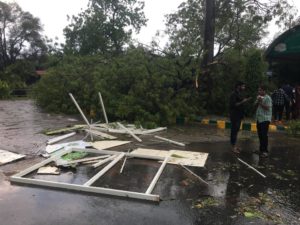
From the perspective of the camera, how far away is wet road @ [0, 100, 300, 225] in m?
4.49

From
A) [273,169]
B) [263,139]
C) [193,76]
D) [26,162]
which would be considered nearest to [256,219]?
[273,169]

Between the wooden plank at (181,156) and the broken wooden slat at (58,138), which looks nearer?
the wooden plank at (181,156)

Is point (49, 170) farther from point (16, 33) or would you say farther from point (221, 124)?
point (16, 33)

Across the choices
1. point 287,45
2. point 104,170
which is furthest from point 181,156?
point 287,45

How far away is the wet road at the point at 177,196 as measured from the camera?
4488 mm

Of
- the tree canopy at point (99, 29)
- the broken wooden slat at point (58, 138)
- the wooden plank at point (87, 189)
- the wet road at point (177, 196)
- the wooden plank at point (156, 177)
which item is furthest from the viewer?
the tree canopy at point (99, 29)

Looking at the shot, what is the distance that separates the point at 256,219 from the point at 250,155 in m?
3.83

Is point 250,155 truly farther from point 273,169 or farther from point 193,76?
point 193,76

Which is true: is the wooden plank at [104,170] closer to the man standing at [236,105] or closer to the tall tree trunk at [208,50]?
the man standing at [236,105]

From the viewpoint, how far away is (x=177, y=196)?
209 inches

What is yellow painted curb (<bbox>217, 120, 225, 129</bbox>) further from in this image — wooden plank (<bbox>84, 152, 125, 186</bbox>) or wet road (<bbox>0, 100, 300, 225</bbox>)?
wooden plank (<bbox>84, 152, 125, 186</bbox>)

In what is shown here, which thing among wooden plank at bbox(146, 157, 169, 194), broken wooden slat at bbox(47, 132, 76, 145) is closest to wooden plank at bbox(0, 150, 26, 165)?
broken wooden slat at bbox(47, 132, 76, 145)

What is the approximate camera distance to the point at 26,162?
7.00 m

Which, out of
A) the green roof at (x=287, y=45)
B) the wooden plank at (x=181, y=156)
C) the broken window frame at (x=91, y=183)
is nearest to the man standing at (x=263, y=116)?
the wooden plank at (x=181, y=156)
